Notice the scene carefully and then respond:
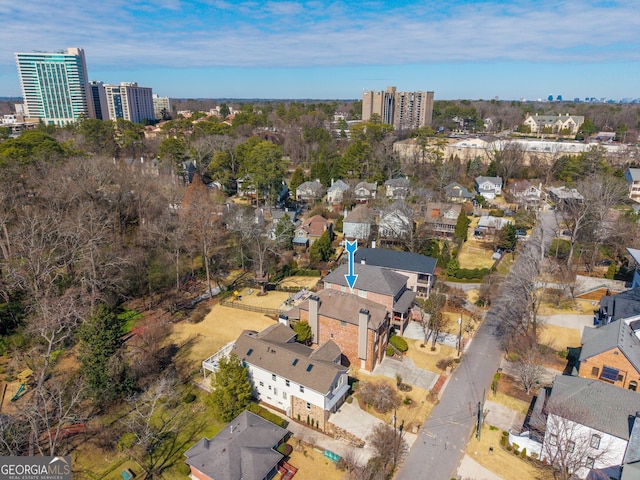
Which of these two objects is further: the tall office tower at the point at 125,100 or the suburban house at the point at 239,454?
the tall office tower at the point at 125,100

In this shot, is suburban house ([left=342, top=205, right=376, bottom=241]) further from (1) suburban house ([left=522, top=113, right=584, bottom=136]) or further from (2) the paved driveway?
(1) suburban house ([left=522, top=113, right=584, bottom=136])

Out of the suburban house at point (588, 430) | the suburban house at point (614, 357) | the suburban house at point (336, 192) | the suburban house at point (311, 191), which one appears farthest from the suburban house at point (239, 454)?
the suburban house at point (336, 192)


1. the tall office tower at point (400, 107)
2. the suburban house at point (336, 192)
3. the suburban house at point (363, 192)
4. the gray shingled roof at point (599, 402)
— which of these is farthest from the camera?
the tall office tower at point (400, 107)

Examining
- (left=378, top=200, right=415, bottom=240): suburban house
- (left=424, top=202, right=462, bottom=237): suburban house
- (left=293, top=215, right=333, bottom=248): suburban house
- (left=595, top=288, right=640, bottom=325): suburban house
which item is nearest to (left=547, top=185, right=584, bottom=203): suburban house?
(left=424, top=202, right=462, bottom=237): suburban house

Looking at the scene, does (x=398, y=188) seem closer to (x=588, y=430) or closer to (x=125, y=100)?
(x=588, y=430)

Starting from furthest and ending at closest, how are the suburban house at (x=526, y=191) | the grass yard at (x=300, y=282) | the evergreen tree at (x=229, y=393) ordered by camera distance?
the suburban house at (x=526, y=191), the grass yard at (x=300, y=282), the evergreen tree at (x=229, y=393)

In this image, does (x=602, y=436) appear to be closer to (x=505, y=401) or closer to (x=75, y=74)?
(x=505, y=401)

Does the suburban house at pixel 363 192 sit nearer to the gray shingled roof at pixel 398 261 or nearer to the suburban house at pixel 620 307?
the gray shingled roof at pixel 398 261

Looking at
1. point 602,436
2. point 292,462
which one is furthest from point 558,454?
point 292,462
